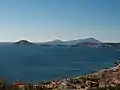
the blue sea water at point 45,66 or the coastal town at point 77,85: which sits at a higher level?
the coastal town at point 77,85

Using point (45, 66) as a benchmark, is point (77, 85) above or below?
above

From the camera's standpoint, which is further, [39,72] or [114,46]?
[114,46]

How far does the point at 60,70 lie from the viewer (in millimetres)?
18938

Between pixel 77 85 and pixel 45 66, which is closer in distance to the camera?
pixel 77 85

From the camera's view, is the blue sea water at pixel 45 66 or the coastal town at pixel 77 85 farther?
the blue sea water at pixel 45 66

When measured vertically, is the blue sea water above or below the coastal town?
below

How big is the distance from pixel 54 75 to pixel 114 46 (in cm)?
4390

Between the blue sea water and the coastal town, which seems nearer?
the coastal town

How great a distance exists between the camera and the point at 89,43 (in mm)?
70562

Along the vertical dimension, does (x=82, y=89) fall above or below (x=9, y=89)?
below

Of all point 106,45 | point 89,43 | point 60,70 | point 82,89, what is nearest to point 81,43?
point 89,43

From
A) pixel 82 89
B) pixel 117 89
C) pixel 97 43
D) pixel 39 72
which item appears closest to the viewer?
pixel 117 89

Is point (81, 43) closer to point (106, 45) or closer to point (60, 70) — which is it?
point (106, 45)

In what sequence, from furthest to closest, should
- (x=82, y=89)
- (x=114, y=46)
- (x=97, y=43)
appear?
(x=97, y=43)
(x=114, y=46)
(x=82, y=89)
